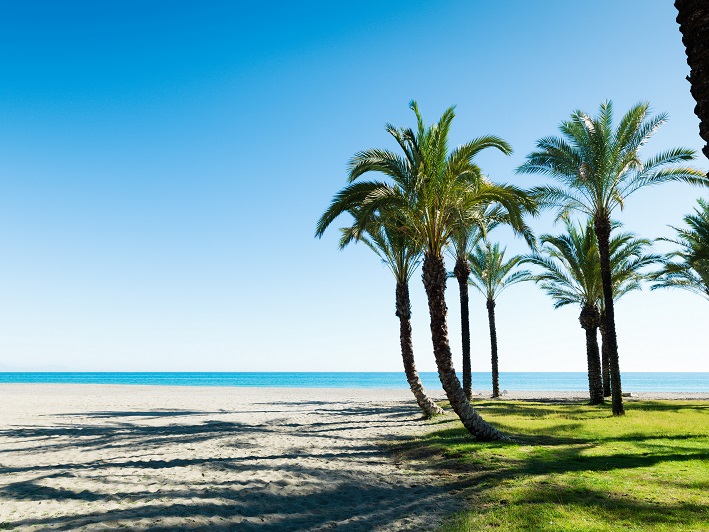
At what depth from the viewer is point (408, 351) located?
1880 cm

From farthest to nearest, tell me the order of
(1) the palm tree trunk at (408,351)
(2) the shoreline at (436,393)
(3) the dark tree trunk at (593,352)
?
(2) the shoreline at (436,393) → (3) the dark tree trunk at (593,352) → (1) the palm tree trunk at (408,351)

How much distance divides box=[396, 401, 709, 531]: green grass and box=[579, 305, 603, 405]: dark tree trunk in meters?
8.51

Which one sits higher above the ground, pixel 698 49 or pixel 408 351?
pixel 698 49

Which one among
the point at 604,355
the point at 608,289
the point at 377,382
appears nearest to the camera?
the point at 608,289

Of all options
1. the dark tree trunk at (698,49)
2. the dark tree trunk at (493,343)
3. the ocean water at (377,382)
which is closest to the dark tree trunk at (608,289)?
the dark tree trunk at (493,343)

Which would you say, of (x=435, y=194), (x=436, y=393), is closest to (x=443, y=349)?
(x=435, y=194)

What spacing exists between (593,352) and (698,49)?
22.5 m

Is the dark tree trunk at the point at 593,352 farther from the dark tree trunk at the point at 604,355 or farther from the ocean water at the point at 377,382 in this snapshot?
the ocean water at the point at 377,382

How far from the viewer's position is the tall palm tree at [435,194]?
12727 mm

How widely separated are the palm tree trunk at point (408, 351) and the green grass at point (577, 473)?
3.32m

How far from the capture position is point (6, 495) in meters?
7.32

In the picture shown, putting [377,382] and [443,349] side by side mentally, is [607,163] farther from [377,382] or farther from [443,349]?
[377,382]

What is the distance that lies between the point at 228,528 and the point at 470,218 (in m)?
→ 10.5

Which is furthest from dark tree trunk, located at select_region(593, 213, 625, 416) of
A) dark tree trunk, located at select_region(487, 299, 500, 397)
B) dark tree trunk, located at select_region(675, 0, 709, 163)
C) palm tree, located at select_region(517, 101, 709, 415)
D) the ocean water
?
the ocean water
